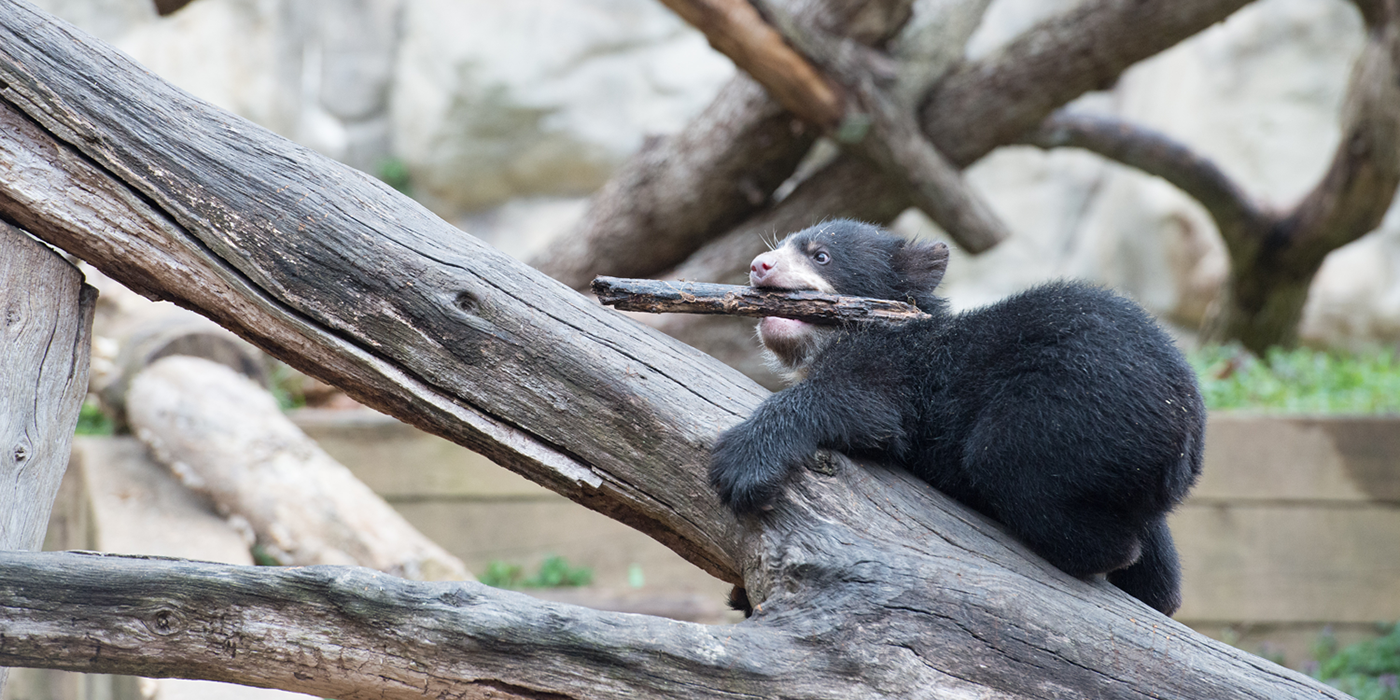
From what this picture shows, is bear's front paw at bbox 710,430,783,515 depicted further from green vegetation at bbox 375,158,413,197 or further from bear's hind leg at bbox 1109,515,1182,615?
green vegetation at bbox 375,158,413,197

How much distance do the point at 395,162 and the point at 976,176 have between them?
8.30 metres

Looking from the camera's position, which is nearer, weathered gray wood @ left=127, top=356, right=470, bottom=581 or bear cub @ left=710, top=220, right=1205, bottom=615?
bear cub @ left=710, top=220, right=1205, bottom=615

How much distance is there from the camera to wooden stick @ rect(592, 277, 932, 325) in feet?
8.48

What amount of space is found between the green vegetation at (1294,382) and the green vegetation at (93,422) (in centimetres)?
701

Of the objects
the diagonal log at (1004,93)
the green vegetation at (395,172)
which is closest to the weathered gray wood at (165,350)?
the diagonal log at (1004,93)

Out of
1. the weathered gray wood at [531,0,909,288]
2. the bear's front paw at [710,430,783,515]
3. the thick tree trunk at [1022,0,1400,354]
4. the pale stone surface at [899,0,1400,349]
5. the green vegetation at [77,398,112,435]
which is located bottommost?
the bear's front paw at [710,430,783,515]

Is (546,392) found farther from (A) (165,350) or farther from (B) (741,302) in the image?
(A) (165,350)

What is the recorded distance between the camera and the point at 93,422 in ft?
21.5

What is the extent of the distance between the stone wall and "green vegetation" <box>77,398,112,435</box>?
6.06m

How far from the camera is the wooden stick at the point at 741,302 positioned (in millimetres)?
2584

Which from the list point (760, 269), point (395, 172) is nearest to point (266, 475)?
point (760, 269)

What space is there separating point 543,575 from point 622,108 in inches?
347

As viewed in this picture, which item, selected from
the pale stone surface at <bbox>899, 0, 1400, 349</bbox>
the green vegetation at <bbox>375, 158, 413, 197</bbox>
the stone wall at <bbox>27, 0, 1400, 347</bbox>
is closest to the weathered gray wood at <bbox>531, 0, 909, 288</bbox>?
the pale stone surface at <bbox>899, 0, 1400, 349</bbox>

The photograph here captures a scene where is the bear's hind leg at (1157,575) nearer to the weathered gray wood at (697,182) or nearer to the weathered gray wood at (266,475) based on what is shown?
the weathered gray wood at (266,475)
